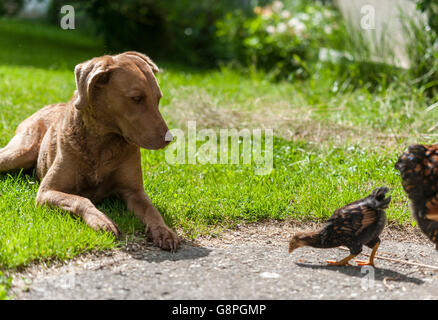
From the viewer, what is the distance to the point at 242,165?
5.45 metres

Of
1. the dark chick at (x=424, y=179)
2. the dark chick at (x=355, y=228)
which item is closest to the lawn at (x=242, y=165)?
the dark chick at (x=355, y=228)

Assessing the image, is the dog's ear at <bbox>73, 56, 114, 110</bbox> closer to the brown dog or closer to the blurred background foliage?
the brown dog

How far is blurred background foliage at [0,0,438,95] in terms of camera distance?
24.9ft

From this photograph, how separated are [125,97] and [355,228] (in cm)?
175

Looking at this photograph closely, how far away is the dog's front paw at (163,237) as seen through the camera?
11.8ft

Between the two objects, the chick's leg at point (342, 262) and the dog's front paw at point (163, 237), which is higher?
the dog's front paw at point (163, 237)

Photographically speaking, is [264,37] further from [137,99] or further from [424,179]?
[424,179]

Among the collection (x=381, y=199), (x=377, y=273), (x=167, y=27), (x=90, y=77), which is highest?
(x=167, y=27)

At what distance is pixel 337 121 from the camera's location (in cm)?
658

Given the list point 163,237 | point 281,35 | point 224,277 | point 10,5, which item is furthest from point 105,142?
point 10,5

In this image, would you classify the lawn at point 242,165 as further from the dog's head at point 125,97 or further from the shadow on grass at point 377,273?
the shadow on grass at point 377,273

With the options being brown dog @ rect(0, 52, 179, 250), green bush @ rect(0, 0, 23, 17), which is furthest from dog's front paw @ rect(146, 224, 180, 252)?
green bush @ rect(0, 0, 23, 17)

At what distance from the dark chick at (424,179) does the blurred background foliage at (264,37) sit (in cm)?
423

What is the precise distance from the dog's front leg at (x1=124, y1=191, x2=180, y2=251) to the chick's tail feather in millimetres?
1296
